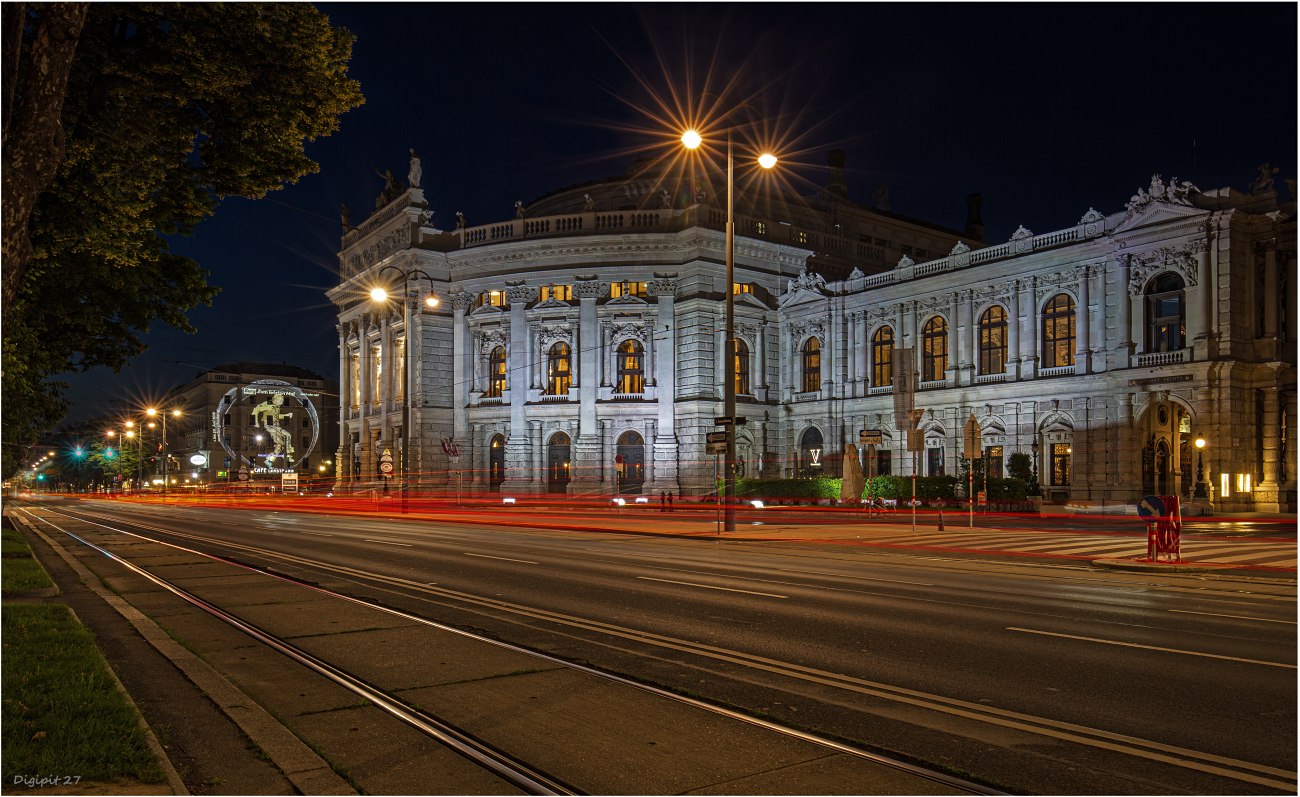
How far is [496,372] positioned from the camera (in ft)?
197

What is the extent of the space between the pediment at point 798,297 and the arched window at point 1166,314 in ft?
64.1

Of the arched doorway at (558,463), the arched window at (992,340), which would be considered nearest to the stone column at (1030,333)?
the arched window at (992,340)

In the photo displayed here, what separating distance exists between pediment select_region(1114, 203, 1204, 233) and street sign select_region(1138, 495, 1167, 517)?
28.8 m

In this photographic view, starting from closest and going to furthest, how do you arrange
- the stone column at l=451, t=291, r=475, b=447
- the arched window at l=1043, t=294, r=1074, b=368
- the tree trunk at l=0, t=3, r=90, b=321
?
1. the tree trunk at l=0, t=3, r=90, b=321
2. the arched window at l=1043, t=294, r=1074, b=368
3. the stone column at l=451, t=291, r=475, b=447

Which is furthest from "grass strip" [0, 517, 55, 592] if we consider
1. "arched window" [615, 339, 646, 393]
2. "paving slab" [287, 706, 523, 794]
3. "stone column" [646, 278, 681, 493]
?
"arched window" [615, 339, 646, 393]

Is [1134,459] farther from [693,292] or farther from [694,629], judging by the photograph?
[694,629]

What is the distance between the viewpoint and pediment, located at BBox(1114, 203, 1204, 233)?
128 ft

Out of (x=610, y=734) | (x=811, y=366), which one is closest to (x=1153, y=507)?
(x=610, y=734)

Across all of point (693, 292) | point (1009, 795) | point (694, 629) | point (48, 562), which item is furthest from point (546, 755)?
point (693, 292)

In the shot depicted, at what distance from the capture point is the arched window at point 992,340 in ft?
154

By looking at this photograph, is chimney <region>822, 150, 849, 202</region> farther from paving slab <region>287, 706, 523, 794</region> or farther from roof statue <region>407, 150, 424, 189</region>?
paving slab <region>287, 706, 523, 794</region>

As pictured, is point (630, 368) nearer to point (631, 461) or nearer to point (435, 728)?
point (631, 461)

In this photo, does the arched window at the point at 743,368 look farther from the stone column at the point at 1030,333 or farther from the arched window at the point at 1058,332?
the arched window at the point at 1058,332

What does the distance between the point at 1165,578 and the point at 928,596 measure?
5.82m
